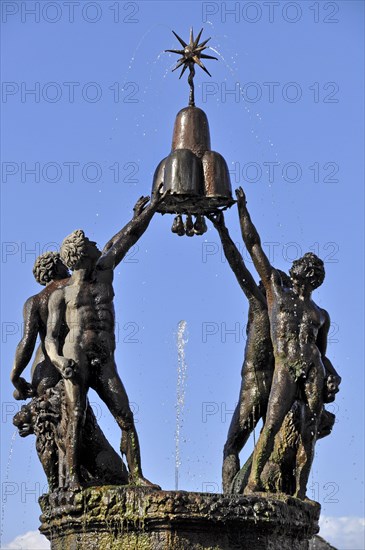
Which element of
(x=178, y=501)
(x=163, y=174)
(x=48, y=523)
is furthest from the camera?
(x=163, y=174)

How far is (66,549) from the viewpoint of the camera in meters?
18.0

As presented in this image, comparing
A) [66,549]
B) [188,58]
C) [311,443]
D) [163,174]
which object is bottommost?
[66,549]

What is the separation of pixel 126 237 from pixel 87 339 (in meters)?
1.45

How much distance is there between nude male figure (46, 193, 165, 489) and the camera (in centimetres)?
1881

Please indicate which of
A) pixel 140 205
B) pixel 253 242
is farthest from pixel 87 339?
pixel 253 242

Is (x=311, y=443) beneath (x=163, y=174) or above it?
beneath

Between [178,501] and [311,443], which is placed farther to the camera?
[311,443]

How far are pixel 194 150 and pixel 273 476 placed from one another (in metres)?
4.32

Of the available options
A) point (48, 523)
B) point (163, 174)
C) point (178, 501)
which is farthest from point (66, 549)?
point (163, 174)

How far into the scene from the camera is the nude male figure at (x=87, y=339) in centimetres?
A: 1881

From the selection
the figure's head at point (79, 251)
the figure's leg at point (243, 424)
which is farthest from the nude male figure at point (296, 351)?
the figure's head at point (79, 251)

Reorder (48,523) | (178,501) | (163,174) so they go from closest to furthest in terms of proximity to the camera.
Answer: (178,501), (48,523), (163,174)

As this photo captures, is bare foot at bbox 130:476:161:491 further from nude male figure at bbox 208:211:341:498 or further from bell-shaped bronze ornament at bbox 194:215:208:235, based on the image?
bell-shaped bronze ornament at bbox 194:215:208:235

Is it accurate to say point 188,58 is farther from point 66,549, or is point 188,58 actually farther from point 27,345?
point 66,549
